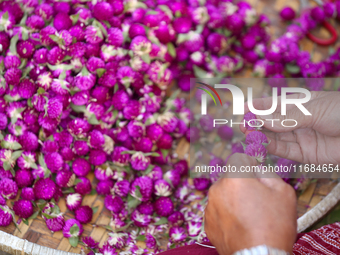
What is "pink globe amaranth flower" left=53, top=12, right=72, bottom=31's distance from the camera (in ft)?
3.10

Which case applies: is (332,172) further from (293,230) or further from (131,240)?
(131,240)

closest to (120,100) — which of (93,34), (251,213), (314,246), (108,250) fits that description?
(93,34)

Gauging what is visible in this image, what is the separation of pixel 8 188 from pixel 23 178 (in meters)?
0.05

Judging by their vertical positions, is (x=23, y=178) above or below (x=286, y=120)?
below

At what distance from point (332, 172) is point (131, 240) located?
2.09ft

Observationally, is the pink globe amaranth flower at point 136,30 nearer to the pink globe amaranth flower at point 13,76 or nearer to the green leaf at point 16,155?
the pink globe amaranth flower at point 13,76

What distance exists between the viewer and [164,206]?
93 centimetres

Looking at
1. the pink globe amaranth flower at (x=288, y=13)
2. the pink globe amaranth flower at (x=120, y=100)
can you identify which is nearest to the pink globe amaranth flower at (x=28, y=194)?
the pink globe amaranth flower at (x=120, y=100)

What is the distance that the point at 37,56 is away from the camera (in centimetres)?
93

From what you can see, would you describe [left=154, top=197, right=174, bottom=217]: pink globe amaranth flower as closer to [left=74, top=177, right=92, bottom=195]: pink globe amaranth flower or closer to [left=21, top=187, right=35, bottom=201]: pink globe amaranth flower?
[left=74, top=177, right=92, bottom=195]: pink globe amaranth flower

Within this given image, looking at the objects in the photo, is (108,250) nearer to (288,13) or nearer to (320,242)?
(320,242)

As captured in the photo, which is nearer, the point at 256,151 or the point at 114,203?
the point at 256,151

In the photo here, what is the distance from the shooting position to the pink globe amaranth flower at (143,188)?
0.93 metres

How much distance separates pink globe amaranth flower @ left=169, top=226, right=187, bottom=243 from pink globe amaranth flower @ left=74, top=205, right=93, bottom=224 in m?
0.24
